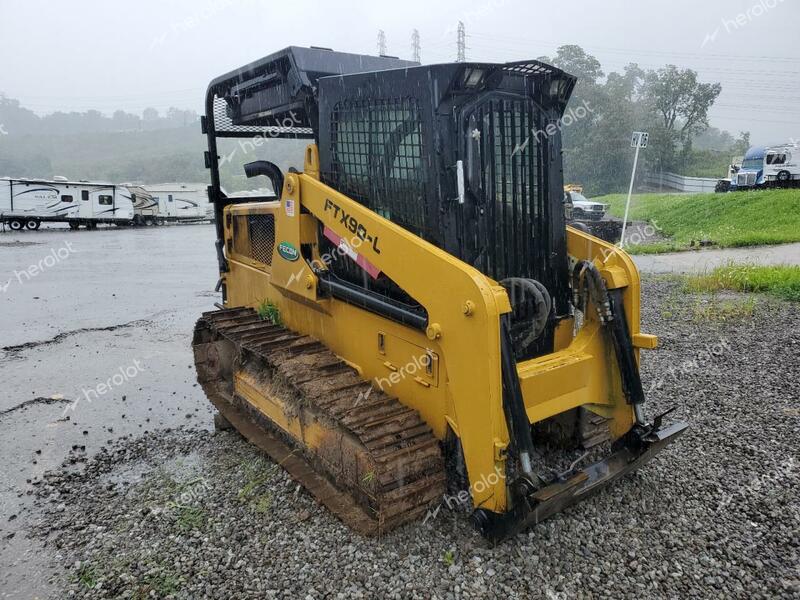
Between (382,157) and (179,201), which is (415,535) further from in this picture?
(179,201)

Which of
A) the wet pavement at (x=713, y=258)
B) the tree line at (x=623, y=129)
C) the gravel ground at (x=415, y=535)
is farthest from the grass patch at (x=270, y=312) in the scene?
the tree line at (x=623, y=129)

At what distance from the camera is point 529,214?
3754mm

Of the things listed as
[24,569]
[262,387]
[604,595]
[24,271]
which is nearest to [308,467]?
[262,387]

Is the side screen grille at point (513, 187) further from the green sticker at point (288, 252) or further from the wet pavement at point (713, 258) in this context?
the wet pavement at point (713, 258)

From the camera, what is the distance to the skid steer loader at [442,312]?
3066 mm

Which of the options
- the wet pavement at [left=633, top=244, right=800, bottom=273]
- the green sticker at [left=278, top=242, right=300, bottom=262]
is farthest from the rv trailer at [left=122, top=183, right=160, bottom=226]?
the green sticker at [left=278, top=242, right=300, bottom=262]

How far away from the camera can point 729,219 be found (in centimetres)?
2047

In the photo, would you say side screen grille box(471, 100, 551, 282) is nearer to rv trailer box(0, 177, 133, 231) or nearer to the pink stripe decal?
the pink stripe decal

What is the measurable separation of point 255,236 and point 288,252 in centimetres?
118

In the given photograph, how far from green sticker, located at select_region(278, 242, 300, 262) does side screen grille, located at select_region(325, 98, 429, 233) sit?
572mm

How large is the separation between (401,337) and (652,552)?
1.80 m

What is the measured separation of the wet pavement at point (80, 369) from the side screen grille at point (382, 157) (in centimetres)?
286

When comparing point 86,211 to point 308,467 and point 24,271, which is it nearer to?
point 24,271

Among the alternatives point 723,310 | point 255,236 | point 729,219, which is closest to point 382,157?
point 255,236
